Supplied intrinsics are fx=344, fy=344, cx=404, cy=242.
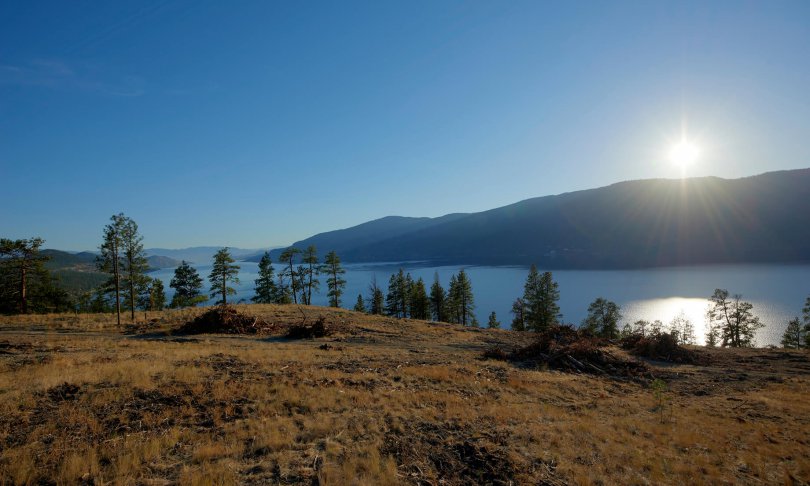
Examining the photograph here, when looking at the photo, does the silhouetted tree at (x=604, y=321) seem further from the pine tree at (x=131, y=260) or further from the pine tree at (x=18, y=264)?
the pine tree at (x=18, y=264)

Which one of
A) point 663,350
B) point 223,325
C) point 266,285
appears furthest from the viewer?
point 266,285

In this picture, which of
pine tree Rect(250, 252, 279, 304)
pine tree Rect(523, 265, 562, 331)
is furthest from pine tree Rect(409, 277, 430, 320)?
pine tree Rect(250, 252, 279, 304)

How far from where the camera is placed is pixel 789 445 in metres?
9.88

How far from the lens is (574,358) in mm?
19266

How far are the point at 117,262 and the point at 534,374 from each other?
112 ft

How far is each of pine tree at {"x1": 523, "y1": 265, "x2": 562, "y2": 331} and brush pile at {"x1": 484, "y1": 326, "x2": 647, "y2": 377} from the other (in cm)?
3366

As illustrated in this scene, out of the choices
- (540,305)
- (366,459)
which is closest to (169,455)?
(366,459)

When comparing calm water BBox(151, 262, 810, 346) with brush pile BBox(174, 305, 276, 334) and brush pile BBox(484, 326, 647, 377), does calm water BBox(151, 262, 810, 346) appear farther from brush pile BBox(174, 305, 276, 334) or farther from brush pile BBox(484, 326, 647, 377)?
brush pile BBox(174, 305, 276, 334)

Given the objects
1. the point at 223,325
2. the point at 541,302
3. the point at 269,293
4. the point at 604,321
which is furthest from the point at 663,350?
the point at 269,293

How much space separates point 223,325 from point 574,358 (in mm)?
24583

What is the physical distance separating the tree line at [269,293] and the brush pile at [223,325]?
849 cm

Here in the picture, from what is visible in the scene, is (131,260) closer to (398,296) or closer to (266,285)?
(266,285)

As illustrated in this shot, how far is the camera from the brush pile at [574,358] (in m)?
18.3

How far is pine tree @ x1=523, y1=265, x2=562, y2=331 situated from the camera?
53781 mm
